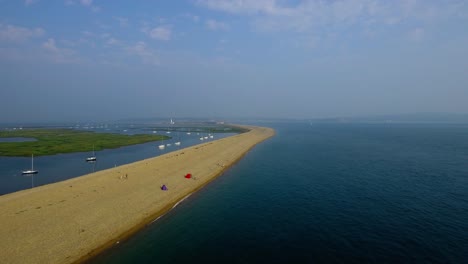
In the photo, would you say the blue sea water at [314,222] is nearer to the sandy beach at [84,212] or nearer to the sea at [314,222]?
the sea at [314,222]

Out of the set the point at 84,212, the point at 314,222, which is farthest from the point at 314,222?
the point at 84,212

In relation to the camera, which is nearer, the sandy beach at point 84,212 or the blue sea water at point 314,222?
the sandy beach at point 84,212

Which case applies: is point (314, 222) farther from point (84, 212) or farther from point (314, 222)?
point (84, 212)

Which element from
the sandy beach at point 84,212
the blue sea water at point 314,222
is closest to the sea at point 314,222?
the blue sea water at point 314,222

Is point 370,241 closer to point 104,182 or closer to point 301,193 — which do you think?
point 301,193

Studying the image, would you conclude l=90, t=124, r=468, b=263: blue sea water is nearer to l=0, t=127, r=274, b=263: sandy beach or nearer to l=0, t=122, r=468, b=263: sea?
l=0, t=122, r=468, b=263: sea

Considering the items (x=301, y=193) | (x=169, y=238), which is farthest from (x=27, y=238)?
(x=301, y=193)

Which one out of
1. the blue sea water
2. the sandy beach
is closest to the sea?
the blue sea water
